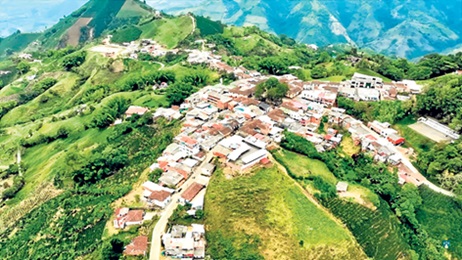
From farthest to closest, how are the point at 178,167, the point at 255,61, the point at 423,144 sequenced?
the point at 255,61 → the point at 423,144 → the point at 178,167

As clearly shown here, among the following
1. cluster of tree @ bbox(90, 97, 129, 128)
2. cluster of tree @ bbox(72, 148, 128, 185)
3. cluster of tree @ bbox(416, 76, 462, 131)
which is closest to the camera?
cluster of tree @ bbox(72, 148, 128, 185)

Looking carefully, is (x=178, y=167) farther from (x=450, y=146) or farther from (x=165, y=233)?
(x=450, y=146)

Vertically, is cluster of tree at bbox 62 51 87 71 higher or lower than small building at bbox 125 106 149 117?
lower

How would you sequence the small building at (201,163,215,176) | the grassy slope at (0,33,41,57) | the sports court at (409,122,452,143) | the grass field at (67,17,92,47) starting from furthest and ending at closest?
1. the grassy slope at (0,33,41,57)
2. the grass field at (67,17,92,47)
3. the sports court at (409,122,452,143)
4. the small building at (201,163,215,176)

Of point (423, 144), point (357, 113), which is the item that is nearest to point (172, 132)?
point (357, 113)

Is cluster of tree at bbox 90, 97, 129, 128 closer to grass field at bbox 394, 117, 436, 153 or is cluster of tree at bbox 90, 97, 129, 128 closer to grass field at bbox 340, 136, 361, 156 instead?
grass field at bbox 340, 136, 361, 156

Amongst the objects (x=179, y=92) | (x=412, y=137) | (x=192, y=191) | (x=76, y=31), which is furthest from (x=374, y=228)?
(x=76, y=31)

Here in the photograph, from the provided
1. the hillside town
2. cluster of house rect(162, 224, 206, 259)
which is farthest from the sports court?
cluster of house rect(162, 224, 206, 259)

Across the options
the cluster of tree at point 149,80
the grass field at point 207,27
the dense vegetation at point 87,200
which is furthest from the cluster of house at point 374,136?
the grass field at point 207,27
